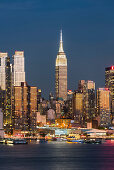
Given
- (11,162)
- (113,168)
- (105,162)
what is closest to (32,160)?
(11,162)

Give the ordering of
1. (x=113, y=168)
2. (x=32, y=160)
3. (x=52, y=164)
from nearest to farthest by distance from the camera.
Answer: (x=113, y=168)
(x=52, y=164)
(x=32, y=160)

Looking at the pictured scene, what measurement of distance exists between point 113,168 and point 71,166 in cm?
1229

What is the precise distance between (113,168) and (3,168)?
24418 millimetres

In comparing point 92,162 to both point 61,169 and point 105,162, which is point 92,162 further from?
point 61,169

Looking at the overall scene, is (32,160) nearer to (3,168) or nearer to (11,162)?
(11,162)

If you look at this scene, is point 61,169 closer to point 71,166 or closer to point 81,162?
point 71,166

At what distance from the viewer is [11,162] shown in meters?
154

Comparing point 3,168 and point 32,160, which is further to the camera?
point 32,160

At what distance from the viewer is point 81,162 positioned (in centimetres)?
15675

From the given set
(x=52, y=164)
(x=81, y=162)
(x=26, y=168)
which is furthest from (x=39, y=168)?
(x=81, y=162)

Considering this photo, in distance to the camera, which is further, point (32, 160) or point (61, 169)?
point (32, 160)

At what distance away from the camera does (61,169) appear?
442 feet

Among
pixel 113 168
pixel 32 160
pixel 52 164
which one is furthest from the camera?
pixel 32 160

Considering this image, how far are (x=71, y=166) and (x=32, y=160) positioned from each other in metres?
21.4
